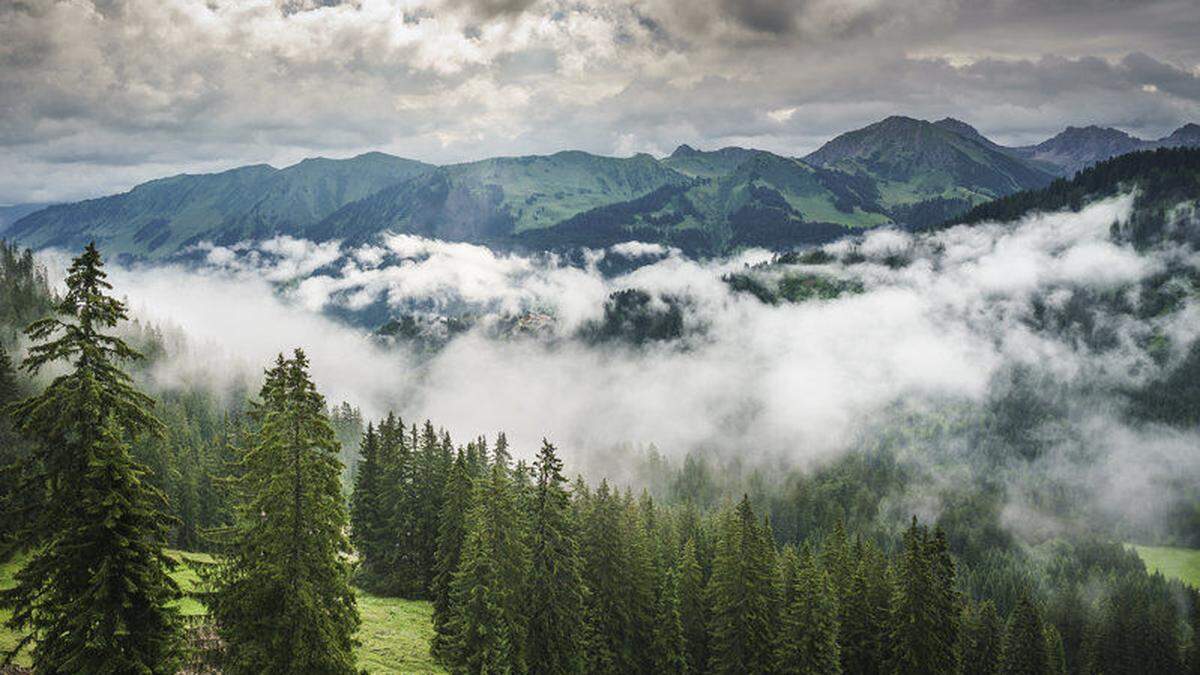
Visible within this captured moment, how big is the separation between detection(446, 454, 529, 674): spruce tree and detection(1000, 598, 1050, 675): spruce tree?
66.2 meters

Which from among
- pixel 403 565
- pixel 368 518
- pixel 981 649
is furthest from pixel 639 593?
pixel 981 649

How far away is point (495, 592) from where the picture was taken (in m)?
34.3

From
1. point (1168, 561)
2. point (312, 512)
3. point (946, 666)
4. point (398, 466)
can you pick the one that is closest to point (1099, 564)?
point (1168, 561)

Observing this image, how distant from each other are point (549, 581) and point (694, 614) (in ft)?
90.2

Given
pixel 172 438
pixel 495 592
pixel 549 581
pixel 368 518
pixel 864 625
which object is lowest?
pixel 864 625

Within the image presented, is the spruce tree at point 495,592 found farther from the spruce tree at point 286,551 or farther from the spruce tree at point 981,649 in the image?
the spruce tree at point 981,649

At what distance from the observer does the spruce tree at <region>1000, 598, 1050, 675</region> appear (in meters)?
72.9

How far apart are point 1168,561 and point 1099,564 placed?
32197mm

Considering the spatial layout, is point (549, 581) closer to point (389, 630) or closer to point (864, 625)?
point (389, 630)

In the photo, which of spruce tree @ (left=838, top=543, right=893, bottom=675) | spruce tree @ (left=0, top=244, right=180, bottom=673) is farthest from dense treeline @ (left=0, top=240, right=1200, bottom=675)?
spruce tree @ (left=838, top=543, right=893, bottom=675)

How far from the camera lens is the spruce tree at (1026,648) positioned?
7288 centimetres

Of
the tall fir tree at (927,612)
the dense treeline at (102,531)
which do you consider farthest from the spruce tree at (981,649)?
the dense treeline at (102,531)

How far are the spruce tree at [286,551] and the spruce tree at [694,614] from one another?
41.8m

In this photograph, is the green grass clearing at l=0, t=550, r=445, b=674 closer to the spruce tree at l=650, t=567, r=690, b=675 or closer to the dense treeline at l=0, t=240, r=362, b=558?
the dense treeline at l=0, t=240, r=362, b=558
